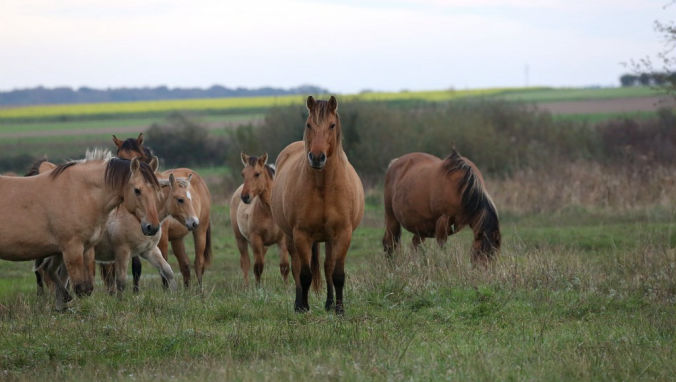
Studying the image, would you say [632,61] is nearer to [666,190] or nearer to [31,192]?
[666,190]

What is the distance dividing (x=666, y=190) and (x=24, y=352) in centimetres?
1910

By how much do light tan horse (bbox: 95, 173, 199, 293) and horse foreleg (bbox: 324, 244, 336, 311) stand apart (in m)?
3.07

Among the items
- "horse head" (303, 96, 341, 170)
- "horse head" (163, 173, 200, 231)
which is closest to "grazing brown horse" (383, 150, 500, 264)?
"horse head" (163, 173, 200, 231)

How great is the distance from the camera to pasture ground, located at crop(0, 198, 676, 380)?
7004 mm

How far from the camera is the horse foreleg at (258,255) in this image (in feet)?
46.5

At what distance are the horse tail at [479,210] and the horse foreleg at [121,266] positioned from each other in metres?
4.96

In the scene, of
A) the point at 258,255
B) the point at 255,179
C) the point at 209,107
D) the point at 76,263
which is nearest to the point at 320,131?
the point at 76,263

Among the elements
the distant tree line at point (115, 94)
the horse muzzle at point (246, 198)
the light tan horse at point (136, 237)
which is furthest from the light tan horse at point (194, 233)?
the distant tree line at point (115, 94)

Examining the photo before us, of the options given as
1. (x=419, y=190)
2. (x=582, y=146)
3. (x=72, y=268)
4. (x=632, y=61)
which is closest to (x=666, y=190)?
(x=632, y=61)

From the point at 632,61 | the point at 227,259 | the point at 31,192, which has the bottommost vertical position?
the point at 227,259

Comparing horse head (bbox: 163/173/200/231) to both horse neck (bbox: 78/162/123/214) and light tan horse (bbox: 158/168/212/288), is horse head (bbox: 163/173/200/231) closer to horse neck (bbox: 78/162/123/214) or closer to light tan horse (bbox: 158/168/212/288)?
light tan horse (bbox: 158/168/212/288)

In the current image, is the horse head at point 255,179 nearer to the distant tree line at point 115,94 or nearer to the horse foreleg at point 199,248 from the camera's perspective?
the horse foreleg at point 199,248

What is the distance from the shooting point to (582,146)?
3684 cm

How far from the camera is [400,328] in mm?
8805
